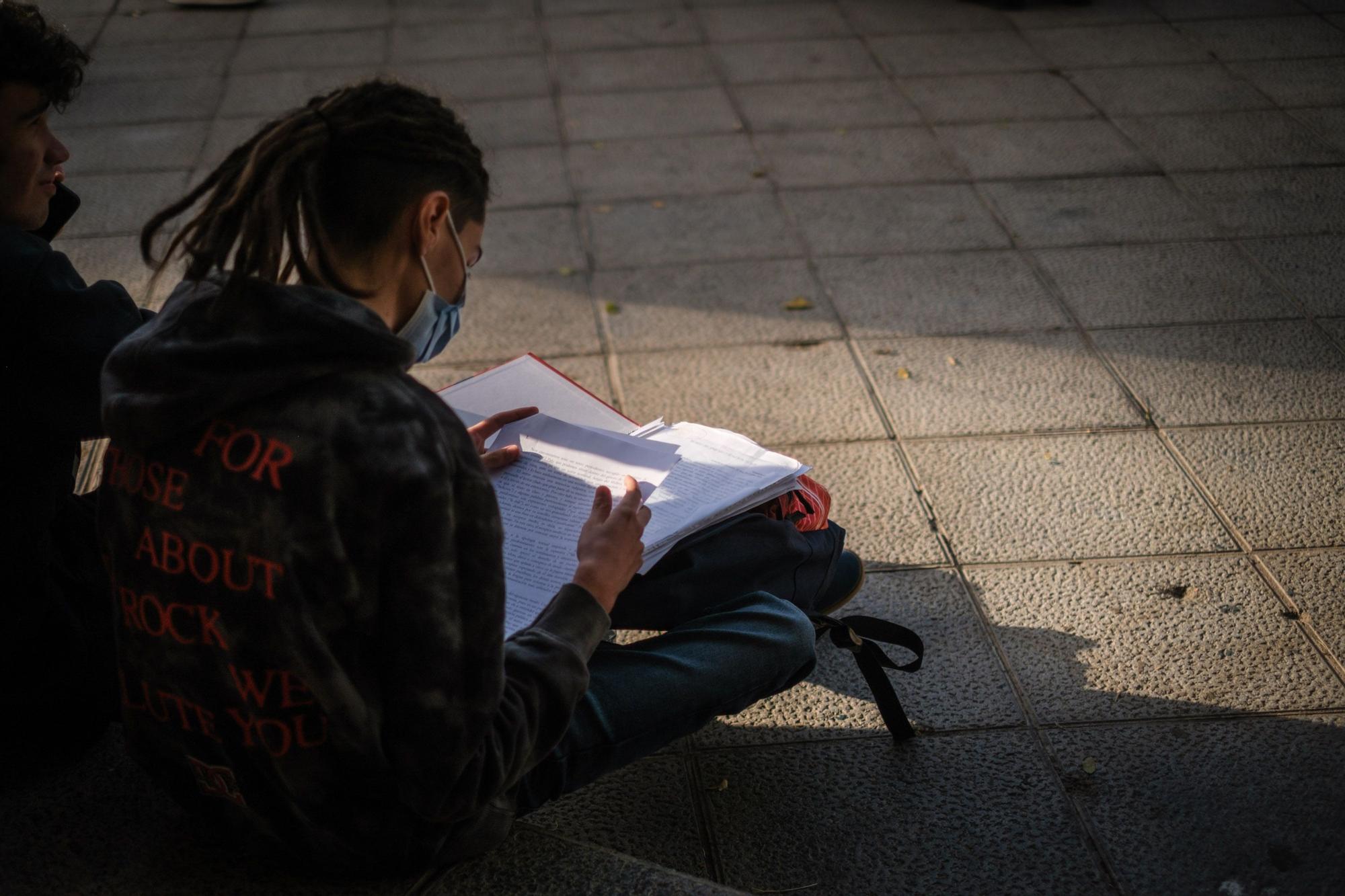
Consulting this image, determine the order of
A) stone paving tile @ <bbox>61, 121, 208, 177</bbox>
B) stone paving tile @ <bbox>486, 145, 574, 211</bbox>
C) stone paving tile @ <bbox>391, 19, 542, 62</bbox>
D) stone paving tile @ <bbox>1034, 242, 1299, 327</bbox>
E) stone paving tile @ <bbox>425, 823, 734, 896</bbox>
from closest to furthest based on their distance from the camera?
stone paving tile @ <bbox>425, 823, 734, 896</bbox>, stone paving tile @ <bbox>1034, 242, 1299, 327</bbox>, stone paving tile @ <bbox>486, 145, 574, 211</bbox>, stone paving tile @ <bbox>61, 121, 208, 177</bbox>, stone paving tile @ <bbox>391, 19, 542, 62</bbox>

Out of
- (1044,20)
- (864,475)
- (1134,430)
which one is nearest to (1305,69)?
(1044,20)

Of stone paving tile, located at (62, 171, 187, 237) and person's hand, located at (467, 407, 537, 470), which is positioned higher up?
person's hand, located at (467, 407, 537, 470)

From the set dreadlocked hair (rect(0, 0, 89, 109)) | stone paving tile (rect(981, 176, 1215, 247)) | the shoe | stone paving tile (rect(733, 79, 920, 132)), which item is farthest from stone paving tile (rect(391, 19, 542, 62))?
the shoe

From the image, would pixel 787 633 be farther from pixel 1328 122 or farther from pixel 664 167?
pixel 1328 122

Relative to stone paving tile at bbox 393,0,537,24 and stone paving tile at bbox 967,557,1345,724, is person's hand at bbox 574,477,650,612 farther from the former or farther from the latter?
stone paving tile at bbox 393,0,537,24

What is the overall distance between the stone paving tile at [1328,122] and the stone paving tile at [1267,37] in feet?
2.83

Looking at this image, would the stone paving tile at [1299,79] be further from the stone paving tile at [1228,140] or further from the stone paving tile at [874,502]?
the stone paving tile at [874,502]

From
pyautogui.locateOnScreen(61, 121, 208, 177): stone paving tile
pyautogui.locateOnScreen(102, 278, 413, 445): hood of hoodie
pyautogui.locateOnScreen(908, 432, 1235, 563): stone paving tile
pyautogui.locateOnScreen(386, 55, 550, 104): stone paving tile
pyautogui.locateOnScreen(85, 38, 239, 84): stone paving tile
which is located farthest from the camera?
pyautogui.locateOnScreen(85, 38, 239, 84): stone paving tile

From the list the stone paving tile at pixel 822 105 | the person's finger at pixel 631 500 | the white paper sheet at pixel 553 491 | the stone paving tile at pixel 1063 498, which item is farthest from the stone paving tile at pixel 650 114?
the person's finger at pixel 631 500

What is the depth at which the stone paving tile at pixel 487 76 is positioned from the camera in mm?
6355

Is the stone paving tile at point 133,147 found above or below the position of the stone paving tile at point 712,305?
below

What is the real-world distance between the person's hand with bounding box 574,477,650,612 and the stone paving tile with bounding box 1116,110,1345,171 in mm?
4148

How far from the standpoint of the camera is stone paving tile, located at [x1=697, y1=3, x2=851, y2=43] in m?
7.08

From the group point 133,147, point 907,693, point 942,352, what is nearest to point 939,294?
point 942,352
